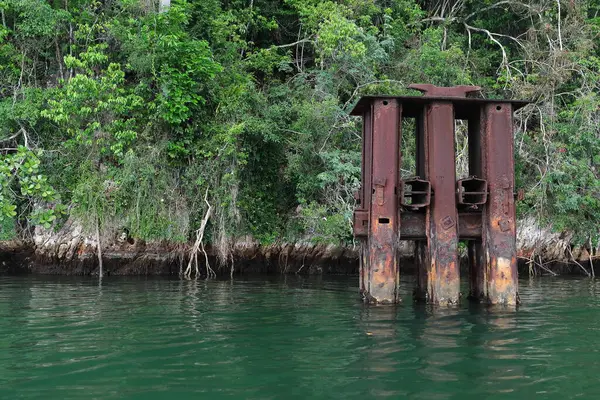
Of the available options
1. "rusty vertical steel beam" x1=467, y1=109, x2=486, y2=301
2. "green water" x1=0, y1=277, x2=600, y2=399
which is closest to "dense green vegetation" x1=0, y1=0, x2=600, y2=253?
"green water" x1=0, y1=277, x2=600, y2=399

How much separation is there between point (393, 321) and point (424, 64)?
10.7 m

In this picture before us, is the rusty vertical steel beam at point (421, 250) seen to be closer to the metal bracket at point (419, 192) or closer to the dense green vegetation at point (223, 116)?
the metal bracket at point (419, 192)

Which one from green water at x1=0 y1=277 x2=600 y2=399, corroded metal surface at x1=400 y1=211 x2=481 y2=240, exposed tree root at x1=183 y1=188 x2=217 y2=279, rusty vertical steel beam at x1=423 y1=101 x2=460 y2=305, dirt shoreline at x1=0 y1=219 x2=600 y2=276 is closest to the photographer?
green water at x1=0 y1=277 x2=600 y2=399

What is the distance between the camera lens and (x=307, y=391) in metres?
4.73

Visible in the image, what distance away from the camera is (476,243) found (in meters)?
8.88

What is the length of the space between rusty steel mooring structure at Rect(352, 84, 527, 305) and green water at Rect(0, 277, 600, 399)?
19.6 inches

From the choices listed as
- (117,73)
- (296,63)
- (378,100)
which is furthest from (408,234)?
(296,63)

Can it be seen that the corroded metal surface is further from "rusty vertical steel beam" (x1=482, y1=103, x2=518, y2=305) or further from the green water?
the green water

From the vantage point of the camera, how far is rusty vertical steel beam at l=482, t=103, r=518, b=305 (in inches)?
323

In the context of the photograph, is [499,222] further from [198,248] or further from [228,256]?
[228,256]

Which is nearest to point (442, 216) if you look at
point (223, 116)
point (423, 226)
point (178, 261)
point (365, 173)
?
point (423, 226)

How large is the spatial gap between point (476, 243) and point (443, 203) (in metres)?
1.13

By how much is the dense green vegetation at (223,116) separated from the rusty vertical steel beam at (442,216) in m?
5.52

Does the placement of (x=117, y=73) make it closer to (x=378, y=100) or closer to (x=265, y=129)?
(x=265, y=129)
